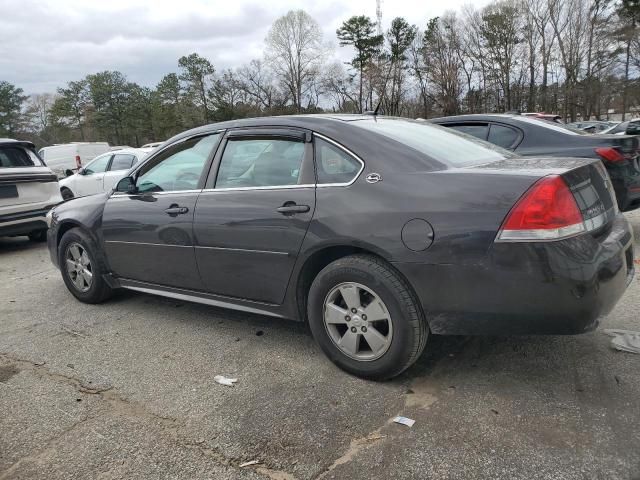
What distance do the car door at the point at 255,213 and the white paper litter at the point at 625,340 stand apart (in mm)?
2101

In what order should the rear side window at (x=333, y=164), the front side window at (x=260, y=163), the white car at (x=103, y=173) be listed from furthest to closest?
1. the white car at (x=103, y=173)
2. the front side window at (x=260, y=163)
3. the rear side window at (x=333, y=164)

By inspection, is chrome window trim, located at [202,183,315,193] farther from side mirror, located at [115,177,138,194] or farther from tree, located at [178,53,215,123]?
→ tree, located at [178,53,215,123]

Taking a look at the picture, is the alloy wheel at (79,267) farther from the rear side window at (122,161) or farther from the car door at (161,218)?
the rear side window at (122,161)

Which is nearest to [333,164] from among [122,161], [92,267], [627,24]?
[92,267]

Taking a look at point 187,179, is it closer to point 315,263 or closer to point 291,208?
point 291,208

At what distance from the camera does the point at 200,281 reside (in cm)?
369

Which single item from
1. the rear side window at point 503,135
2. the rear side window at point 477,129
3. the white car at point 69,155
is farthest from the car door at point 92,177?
the rear side window at point 503,135

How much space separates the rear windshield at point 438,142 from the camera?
9.95ft

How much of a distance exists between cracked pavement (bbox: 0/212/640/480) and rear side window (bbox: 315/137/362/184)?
1194mm

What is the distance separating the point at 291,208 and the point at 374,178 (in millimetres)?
563

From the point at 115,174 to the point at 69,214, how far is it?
294 inches

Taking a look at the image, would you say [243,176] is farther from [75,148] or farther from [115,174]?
[75,148]

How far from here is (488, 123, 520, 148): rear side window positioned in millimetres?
5891

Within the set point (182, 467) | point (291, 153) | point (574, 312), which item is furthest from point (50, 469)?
point (574, 312)
